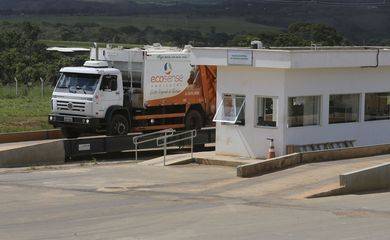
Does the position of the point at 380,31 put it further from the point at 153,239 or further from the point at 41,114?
the point at 153,239

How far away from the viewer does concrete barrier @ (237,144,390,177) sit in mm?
22688

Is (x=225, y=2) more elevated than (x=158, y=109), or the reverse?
(x=225, y=2)

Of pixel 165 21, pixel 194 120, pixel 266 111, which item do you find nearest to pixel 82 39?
pixel 165 21

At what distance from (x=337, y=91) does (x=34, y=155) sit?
1014 cm

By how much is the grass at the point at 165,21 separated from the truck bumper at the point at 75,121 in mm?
86166

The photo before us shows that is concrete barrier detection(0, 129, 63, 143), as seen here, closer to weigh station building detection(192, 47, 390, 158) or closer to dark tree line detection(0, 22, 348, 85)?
weigh station building detection(192, 47, 390, 158)

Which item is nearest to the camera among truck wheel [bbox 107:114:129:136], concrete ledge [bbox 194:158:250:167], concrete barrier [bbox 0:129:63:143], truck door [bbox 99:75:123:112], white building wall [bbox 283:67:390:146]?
concrete ledge [bbox 194:158:250:167]

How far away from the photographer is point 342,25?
377 feet

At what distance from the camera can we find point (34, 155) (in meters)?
26.7

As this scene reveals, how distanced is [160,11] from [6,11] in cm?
2698

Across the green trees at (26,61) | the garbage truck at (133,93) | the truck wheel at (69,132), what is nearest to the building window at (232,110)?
the garbage truck at (133,93)

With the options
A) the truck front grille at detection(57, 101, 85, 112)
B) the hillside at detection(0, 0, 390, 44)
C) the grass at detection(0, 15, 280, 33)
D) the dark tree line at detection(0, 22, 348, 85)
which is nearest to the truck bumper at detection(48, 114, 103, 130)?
the truck front grille at detection(57, 101, 85, 112)

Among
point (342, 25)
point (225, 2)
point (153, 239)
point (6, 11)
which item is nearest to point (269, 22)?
point (342, 25)

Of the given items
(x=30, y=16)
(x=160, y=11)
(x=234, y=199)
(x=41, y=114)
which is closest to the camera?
(x=234, y=199)
